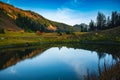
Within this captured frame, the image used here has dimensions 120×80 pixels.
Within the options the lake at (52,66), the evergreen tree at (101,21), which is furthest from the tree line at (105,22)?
the lake at (52,66)

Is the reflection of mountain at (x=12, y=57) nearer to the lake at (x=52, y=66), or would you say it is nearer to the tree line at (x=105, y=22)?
the lake at (x=52, y=66)

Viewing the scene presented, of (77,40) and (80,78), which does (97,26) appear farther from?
(80,78)

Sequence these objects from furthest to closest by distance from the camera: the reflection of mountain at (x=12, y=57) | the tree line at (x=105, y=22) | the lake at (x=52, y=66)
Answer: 1. the tree line at (x=105, y=22)
2. the reflection of mountain at (x=12, y=57)
3. the lake at (x=52, y=66)

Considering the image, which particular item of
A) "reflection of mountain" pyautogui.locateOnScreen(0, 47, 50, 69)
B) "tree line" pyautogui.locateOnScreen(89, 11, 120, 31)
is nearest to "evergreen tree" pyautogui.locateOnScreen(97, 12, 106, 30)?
"tree line" pyautogui.locateOnScreen(89, 11, 120, 31)

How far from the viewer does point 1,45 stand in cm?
8781

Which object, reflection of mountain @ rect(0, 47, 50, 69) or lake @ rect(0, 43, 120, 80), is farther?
reflection of mountain @ rect(0, 47, 50, 69)

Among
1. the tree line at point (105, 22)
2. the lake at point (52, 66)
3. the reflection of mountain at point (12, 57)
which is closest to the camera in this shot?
the lake at point (52, 66)

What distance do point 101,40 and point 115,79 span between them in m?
94.2

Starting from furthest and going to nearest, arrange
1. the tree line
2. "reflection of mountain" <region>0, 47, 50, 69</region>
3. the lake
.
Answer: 1. the tree line
2. "reflection of mountain" <region>0, 47, 50, 69</region>
3. the lake

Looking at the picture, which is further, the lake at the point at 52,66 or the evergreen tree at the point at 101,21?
the evergreen tree at the point at 101,21

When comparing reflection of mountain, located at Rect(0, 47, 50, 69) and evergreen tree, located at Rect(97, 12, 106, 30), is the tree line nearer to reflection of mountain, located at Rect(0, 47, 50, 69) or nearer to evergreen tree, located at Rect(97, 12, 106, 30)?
evergreen tree, located at Rect(97, 12, 106, 30)

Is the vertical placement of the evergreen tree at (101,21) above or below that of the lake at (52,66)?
above

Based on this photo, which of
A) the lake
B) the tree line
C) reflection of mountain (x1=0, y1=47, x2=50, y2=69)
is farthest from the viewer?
the tree line

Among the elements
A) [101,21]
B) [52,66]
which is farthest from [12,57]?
[101,21]
